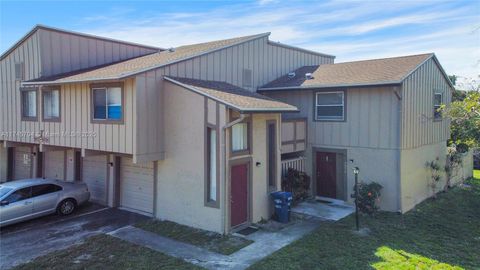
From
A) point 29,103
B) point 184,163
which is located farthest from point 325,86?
point 29,103

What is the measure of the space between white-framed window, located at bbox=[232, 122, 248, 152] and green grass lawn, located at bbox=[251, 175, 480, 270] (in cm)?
337

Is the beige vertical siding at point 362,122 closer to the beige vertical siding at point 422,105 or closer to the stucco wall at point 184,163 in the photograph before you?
the beige vertical siding at point 422,105

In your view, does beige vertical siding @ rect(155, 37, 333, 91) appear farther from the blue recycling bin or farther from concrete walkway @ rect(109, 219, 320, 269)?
concrete walkway @ rect(109, 219, 320, 269)

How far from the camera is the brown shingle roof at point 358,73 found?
13.1 m

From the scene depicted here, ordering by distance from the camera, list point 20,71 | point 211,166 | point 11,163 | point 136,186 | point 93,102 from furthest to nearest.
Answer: point 11,163 → point 20,71 → point 136,186 → point 93,102 → point 211,166

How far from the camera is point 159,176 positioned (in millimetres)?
12227

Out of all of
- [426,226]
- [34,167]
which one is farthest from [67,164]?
[426,226]

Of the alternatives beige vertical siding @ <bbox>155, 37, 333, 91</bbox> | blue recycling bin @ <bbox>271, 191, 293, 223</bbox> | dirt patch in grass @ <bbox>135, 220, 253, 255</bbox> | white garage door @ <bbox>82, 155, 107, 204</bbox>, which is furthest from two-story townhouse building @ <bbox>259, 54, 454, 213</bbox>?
white garage door @ <bbox>82, 155, 107, 204</bbox>

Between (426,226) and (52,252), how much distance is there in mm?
11396

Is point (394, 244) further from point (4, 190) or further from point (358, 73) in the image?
point (4, 190)

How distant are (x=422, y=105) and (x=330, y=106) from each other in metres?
3.75

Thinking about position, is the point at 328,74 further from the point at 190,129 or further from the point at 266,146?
the point at 190,129

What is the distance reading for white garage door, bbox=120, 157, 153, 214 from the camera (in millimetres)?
12841

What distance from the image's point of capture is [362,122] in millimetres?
13617
